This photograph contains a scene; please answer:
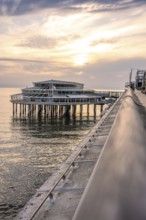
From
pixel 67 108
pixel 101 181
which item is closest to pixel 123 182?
pixel 101 181

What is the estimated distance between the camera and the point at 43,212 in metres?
6.35

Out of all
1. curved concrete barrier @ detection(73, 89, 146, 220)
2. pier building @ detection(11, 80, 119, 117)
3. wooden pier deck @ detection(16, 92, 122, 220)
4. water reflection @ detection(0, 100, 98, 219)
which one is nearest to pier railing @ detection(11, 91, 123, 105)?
pier building @ detection(11, 80, 119, 117)

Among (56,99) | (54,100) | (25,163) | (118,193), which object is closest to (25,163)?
(25,163)

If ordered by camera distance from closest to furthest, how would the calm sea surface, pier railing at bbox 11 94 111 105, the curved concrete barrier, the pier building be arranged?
the curved concrete barrier < the calm sea surface < pier railing at bbox 11 94 111 105 < the pier building

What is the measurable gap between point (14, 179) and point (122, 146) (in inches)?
955

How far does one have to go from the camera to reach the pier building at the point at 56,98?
98.8 meters

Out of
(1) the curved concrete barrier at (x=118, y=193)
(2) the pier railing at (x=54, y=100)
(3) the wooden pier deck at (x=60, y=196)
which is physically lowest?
(2) the pier railing at (x=54, y=100)

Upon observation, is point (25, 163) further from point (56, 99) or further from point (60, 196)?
point (56, 99)

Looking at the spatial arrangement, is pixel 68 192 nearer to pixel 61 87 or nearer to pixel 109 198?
pixel 109 198

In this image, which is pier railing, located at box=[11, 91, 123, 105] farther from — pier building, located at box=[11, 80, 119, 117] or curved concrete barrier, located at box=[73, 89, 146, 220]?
curved concrete barrier, located at box=[73, 89, 146, 220]

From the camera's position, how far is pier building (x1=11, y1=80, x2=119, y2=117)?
324ft

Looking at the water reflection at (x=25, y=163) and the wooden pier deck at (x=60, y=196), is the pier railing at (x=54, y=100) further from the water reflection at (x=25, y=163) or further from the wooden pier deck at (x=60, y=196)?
the wooden pier deck at (x=60, y=196)

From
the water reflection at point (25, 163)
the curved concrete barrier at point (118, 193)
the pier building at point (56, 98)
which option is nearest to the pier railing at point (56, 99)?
the pier building at point (56, 98)

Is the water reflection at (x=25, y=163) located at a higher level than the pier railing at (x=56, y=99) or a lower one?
lower
